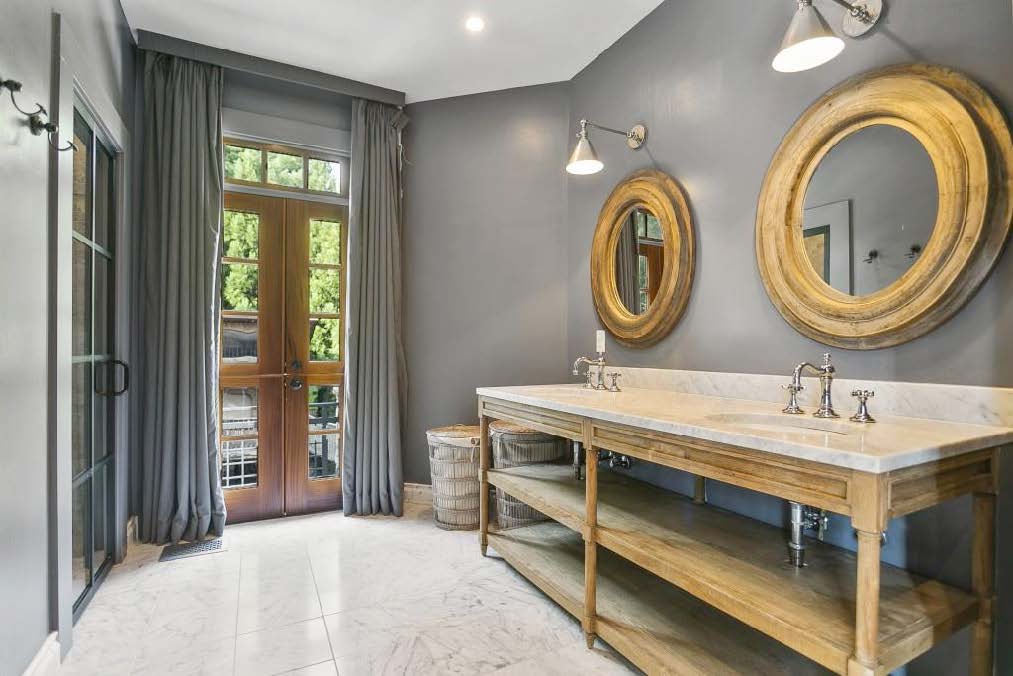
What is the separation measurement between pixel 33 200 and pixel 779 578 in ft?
8.53

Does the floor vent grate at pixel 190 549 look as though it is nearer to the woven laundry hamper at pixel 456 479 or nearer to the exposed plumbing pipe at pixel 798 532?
the woven laundry hamper at pixel 456 479

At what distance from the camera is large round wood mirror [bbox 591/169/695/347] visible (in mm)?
2480

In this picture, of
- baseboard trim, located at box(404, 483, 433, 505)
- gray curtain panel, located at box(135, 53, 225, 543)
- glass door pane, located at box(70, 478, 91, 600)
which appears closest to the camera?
glass door pane, located at box(70, 478, 91, 600)

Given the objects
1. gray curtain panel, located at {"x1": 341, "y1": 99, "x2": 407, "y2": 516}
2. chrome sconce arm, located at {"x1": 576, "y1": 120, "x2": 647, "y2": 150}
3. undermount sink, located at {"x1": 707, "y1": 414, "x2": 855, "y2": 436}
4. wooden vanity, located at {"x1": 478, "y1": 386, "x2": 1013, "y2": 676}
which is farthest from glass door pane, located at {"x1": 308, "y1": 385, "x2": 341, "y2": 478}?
undermount sink, located at {"x1": 707, "y1": 414, "x2": 855, "y2": 436}

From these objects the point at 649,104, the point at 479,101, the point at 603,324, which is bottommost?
the point at 603,324

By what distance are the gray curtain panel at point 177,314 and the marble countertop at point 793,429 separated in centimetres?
203

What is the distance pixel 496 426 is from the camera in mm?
3080

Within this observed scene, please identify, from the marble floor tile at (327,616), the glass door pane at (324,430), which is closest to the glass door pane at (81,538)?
the marble floor tile at (327,616)

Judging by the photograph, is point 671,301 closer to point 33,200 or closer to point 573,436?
point 573,436

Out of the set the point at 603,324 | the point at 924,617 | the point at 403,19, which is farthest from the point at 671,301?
the point at 403,19

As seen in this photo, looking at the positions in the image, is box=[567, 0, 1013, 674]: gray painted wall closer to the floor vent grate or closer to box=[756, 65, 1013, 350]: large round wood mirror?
box=[756, 65, 1013, 350]: large round wood mirror

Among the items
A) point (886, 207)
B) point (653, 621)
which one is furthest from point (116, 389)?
point (886, 207)

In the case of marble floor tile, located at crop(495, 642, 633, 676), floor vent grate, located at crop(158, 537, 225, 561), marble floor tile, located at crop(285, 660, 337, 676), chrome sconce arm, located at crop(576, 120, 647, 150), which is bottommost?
floor vent grate, located at crop(158, 537, 225, 561)

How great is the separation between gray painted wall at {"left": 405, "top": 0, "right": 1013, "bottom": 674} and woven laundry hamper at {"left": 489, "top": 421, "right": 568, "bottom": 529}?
0.63m
